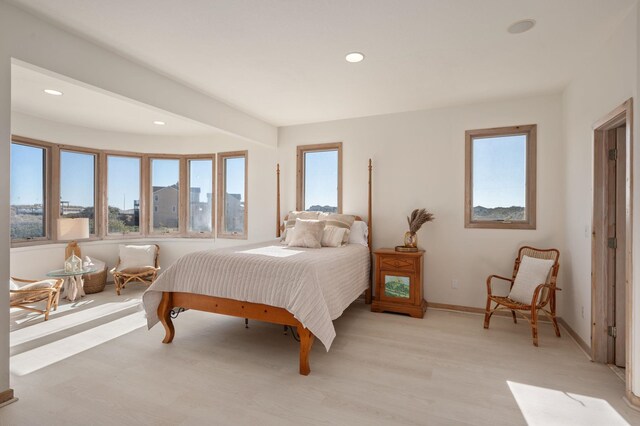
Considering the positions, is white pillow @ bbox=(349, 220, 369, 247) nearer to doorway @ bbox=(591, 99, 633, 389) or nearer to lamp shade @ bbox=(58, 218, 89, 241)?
doorway @ bbox=(591, 99, 633, 389)

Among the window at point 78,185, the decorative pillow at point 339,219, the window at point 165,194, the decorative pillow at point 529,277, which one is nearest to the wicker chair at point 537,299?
the decorative pillow at point 529,277

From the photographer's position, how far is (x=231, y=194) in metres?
5.75

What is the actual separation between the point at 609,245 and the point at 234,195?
16.6ft

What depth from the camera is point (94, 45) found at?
8.71 ft

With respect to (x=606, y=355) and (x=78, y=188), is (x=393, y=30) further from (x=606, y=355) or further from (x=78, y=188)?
(x=78, y=188)

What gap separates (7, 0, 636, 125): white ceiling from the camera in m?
2.19

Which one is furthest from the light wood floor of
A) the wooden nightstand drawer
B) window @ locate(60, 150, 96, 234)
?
window @ locate(60, 150, 96, 234)

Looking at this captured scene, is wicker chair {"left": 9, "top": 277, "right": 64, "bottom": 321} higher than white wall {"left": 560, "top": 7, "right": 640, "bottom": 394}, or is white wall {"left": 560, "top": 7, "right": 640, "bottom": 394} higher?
white wall {"left": 560, "top": 7, "right": 640, "bottom": 394}

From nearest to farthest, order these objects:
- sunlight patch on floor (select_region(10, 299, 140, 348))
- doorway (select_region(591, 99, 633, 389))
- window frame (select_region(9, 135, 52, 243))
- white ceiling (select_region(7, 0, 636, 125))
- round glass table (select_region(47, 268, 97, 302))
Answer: white ceiling (select_region(7, 0, 636, 125))
doorway (select_region(591, 99, 633, 389))
sunlight patch on floor (select_region(10, 299, 140, 348))
round glass table (select_region(47, 268, 97, 302))
window frame (select_region(9, 135, 52, 243))

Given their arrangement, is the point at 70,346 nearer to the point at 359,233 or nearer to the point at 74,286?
the point at 74,286

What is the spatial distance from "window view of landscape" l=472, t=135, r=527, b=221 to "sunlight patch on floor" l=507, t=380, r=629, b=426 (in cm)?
225

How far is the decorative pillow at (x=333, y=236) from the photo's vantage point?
4.06 metres

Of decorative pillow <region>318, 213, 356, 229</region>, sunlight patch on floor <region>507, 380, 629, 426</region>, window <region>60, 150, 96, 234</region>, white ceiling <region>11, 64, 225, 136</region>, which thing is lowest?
sunlight patch on floor <region>507, 380, 629, 426</region>

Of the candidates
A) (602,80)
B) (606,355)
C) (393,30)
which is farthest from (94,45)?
(606,355)
